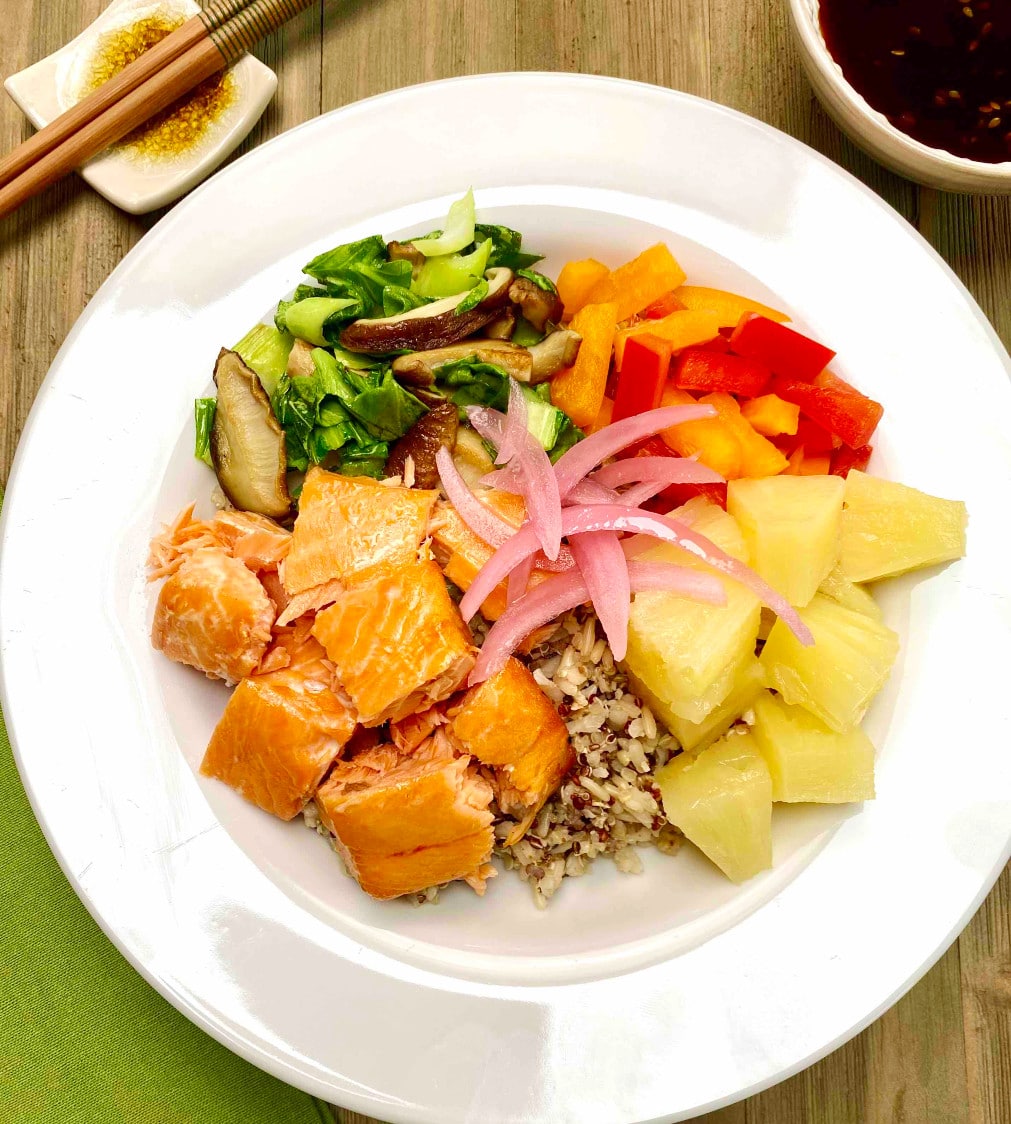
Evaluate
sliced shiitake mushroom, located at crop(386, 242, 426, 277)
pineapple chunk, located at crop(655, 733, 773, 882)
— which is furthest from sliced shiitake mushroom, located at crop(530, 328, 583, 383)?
pineapple chunk, located at crop(655, 733, 773, 882)

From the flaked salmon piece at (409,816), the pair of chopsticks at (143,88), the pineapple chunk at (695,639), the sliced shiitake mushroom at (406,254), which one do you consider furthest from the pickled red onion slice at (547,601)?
the pair of chopsticks at (143,88)

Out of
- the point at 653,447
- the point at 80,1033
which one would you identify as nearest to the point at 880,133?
the point at 653,447

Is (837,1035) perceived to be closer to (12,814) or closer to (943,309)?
(943,309)

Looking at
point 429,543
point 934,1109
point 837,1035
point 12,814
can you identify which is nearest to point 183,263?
point 429,543

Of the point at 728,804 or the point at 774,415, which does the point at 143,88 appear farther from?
the point at 728,804

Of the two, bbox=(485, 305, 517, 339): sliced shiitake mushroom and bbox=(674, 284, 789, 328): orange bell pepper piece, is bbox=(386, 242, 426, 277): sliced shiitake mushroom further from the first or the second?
bbox=(674, 284, 789, 328): orange bell pepper piece

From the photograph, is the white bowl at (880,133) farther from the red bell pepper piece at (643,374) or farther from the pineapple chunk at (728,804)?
the pineapple chunk at (728,804)
